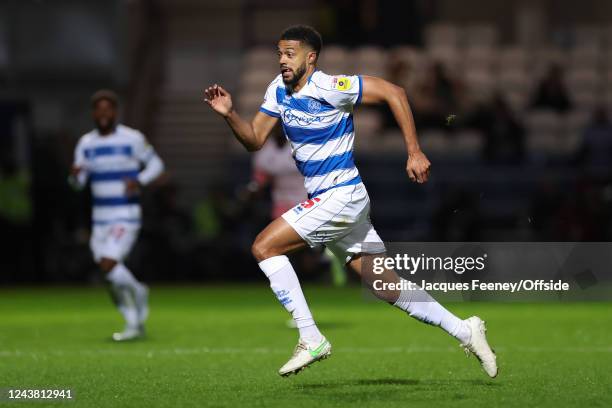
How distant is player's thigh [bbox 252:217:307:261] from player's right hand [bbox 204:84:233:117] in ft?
2.40

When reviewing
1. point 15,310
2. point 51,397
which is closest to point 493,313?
point 15,310

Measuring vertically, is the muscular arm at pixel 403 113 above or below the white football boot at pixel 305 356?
above

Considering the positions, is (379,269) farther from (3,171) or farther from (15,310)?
(3,171)

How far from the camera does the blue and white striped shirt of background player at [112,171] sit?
11.9 m

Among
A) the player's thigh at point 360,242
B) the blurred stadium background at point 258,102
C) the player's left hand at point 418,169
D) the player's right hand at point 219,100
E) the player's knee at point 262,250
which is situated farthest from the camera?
the blurred stadium background at point 258,102

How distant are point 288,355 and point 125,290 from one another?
2151 millimetres

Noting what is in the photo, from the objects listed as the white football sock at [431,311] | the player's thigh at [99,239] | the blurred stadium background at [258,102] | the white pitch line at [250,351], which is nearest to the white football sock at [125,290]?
the player's thigh at [99,239]

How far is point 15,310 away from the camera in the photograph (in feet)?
50.1

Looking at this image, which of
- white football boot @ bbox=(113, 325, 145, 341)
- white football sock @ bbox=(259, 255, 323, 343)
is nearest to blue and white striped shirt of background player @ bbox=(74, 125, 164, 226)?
white football boot @ bbox=(113, 325, 145, 341)

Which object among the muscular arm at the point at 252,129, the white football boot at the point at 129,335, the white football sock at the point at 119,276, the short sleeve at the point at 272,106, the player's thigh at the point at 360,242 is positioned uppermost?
the short sleeve at the point at 272,106

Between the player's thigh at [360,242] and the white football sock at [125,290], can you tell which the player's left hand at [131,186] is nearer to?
the white football sock at [125,290]

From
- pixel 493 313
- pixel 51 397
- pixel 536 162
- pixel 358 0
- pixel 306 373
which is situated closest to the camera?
pixel 51 397

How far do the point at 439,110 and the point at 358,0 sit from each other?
13.7 ft

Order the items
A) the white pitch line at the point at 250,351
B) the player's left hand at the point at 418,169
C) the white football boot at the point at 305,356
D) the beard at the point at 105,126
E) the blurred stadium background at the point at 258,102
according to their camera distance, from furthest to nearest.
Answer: the blurred stadium background at the point at 258,102, the beard at the point at 105,126, the white pitch line at the point at 250,351, the white football boot at the point at 305,356, the player's left hand at the point at 418,169
